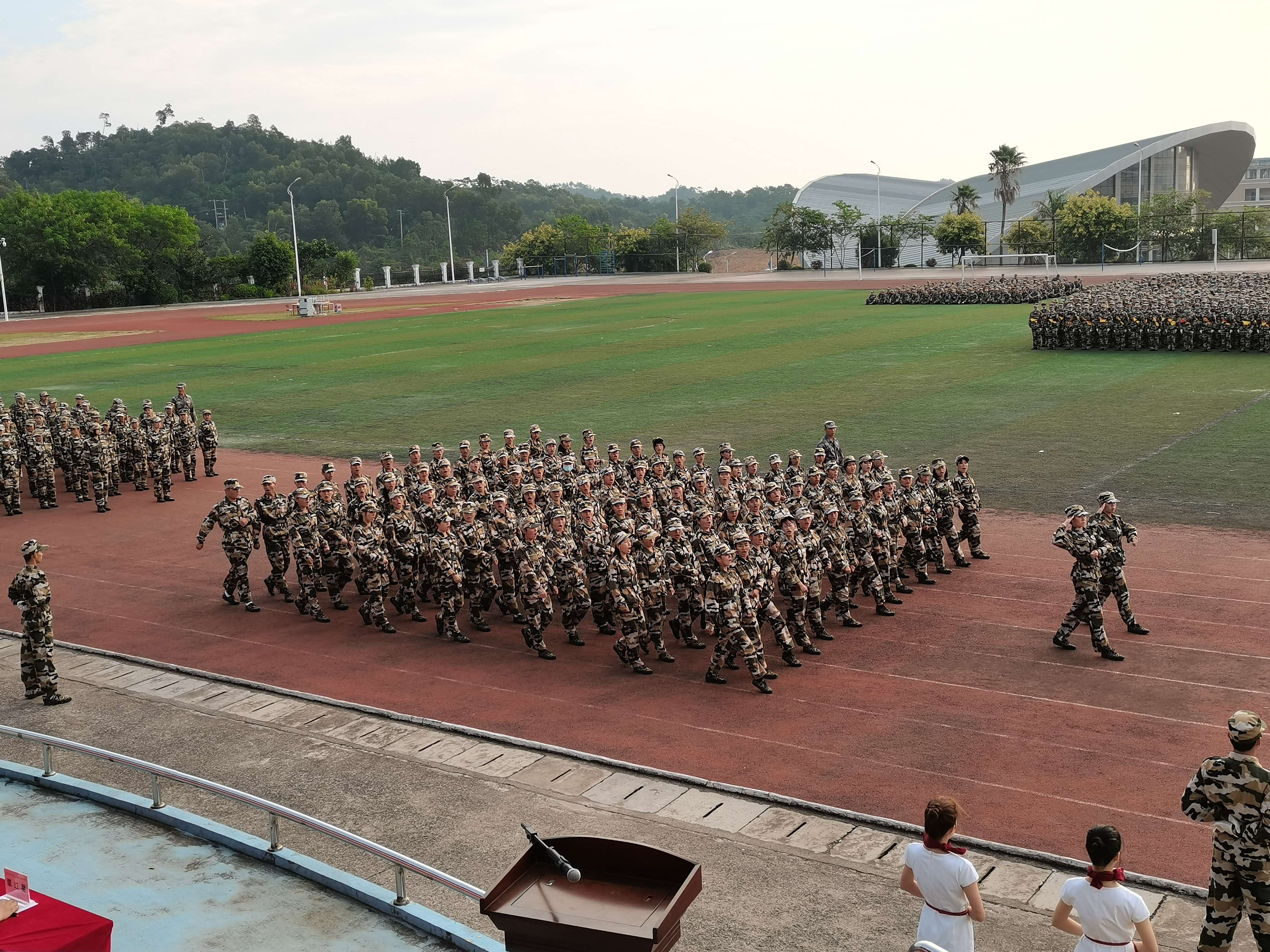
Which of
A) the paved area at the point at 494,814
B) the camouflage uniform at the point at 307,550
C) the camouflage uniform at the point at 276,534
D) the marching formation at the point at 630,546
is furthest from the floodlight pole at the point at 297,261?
the paved area at the point at 494,814

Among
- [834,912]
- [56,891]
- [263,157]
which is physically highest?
[263,157]

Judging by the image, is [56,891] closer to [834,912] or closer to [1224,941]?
[834,912]

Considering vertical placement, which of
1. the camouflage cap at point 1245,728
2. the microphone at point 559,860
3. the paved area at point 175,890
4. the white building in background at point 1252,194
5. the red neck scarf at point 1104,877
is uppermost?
the white building in background at point 1252,194

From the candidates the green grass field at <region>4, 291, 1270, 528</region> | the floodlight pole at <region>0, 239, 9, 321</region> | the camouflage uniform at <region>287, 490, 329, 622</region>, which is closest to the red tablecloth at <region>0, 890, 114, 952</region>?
the camouflage uniform at <region>287, 490, 329, 622</region>

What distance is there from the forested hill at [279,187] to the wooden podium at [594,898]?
12373cm

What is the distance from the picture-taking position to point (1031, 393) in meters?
28.9

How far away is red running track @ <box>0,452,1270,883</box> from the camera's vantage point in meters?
A: 9.27

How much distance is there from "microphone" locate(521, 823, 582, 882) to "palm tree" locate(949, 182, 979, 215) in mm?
90217

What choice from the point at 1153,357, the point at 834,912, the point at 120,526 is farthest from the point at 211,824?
the point at 1153,357

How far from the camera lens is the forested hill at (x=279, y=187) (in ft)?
440

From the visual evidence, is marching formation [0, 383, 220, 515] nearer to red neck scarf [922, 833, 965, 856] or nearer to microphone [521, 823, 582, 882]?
microphone [521, 823, 582, 882]

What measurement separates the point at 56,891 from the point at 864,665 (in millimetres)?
7634

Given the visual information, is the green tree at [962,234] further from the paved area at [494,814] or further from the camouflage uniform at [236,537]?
the paved area at [494,814]

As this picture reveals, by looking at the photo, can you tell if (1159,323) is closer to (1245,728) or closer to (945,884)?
(1245,728)
